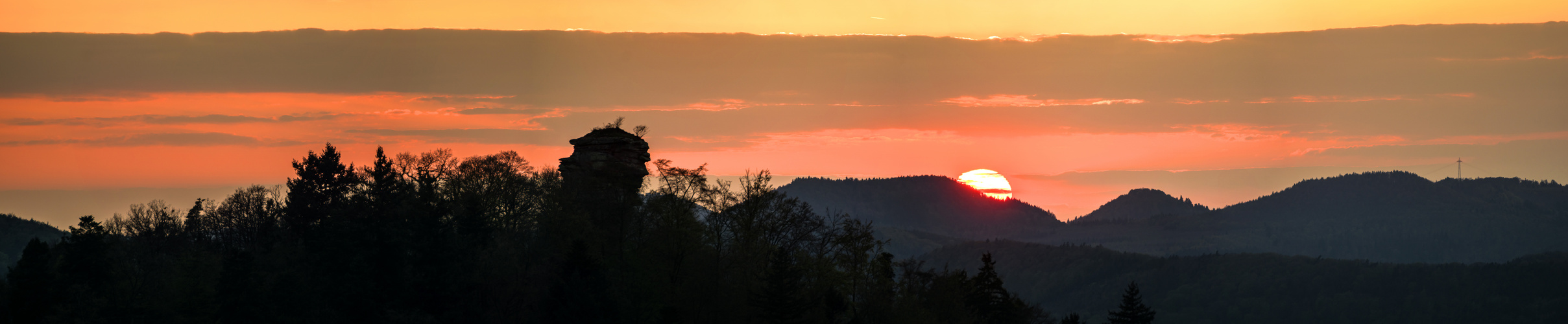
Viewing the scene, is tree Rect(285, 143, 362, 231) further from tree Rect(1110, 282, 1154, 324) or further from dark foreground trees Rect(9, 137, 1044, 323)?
tree Rect(1110, 282, 1154, 324)

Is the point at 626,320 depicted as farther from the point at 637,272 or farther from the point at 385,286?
the point at 385,286

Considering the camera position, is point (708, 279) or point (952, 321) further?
point (952, 321)

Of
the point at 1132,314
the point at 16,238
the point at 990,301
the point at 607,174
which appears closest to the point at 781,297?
the point at 607,174

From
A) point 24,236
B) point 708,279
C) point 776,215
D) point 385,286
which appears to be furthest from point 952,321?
point 24,236

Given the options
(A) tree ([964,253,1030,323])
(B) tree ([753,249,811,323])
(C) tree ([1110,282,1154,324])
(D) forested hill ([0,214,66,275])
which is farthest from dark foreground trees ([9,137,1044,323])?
(D) forested hill ([0,214,66,275])

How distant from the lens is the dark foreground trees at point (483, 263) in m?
72.0

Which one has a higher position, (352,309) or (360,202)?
(360,202)

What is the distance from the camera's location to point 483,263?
73.0 m

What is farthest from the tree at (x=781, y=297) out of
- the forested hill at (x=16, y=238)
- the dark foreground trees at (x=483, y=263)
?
the forested hill at (x=16, y=238)

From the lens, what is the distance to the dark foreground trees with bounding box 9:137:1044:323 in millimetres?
72000

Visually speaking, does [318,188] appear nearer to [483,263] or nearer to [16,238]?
[483,263]

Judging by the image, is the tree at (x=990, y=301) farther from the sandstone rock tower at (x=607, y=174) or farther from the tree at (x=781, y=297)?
the sandstone rock tower at (x=607, y=174)

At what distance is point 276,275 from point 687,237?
26.6 m

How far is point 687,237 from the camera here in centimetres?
7706
